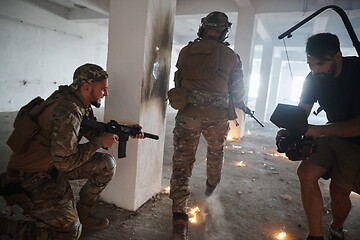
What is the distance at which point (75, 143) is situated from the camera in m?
1.50

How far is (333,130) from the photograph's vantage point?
1680mm

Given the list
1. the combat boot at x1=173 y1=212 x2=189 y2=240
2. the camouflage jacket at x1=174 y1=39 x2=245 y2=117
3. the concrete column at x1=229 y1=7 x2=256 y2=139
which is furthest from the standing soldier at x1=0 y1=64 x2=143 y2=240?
the concrete column at x1=229 y1=7 x2=256 y2=139

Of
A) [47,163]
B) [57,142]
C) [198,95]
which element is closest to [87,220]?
[47,163]

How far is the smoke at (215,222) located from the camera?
2039 millimetres

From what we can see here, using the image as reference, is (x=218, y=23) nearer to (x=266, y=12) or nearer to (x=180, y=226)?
(x=180, y=226)

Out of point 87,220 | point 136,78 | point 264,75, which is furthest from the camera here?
point 264,75

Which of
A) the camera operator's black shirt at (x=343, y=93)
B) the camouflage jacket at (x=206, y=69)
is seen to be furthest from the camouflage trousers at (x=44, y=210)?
the camera operator's black shirt at (x=343, y=93)

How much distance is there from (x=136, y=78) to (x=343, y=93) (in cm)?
158

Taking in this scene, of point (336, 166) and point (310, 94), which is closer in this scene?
point (336, 166)

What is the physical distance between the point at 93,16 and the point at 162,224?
722 cm

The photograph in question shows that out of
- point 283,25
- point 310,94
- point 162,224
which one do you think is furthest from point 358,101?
point 283,25

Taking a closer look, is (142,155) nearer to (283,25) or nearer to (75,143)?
(75,143)

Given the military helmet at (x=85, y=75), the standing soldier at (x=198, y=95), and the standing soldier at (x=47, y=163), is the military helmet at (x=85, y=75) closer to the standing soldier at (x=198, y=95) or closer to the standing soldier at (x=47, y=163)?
the standing soldier at (x=47, y=163)

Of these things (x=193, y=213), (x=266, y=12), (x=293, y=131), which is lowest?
(x=193, y=213)
